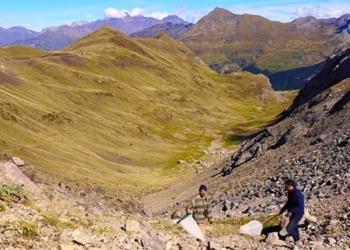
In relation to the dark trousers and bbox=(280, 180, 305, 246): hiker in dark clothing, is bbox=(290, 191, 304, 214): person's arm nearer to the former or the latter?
bbox=(280, 180, 305, 246): hiker in dark clothing

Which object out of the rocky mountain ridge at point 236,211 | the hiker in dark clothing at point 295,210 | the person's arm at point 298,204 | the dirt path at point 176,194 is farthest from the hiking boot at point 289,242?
the dirt path at point 176,194

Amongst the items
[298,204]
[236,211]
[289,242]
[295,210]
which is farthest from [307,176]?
[298,204]

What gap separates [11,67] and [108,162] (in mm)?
96560

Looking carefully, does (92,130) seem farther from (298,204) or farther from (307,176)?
(298,204)

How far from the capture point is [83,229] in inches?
671

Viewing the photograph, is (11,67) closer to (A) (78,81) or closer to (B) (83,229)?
(A) (78,81)

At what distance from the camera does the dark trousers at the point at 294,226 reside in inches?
870

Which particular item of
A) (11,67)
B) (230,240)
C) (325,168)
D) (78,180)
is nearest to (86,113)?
(11,67)

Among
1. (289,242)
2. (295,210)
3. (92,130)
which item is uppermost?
(295,210)

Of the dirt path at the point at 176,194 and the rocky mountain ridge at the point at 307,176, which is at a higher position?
the rocky mountain ridge at the point at 307,176

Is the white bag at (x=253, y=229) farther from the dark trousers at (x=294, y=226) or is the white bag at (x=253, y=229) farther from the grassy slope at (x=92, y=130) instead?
the grassy slope at (x=92, y=130)

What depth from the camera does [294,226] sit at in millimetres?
22234

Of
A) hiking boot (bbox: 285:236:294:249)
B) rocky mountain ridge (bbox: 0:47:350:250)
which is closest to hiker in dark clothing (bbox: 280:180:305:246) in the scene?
hiking boot (bbox: 285:236:294:249)

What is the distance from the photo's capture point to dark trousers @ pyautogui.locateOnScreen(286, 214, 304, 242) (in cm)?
2209
